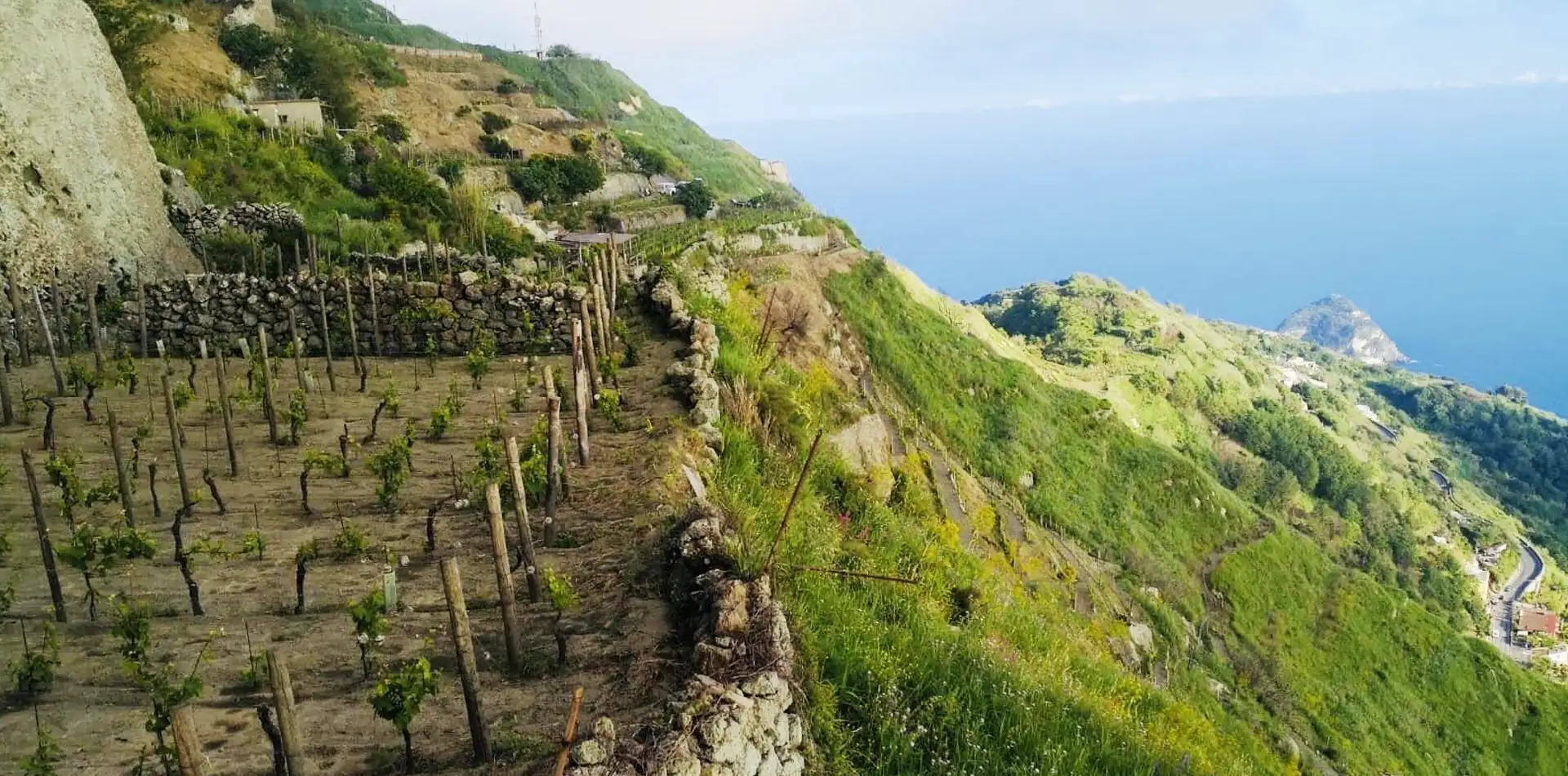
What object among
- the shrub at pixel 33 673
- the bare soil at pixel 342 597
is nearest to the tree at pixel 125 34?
the bare soil at pixel 342 597

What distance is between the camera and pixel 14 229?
15.7 meters

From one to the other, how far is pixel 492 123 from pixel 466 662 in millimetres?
61606

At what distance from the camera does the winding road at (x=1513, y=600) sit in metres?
65.9

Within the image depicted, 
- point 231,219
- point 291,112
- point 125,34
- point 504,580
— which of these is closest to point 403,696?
point 504,580

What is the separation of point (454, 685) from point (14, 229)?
16280 mm

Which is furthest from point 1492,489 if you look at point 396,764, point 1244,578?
point 396,764

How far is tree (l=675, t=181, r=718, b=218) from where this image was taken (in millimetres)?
56125

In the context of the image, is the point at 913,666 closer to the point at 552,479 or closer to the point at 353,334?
the point at 552,479

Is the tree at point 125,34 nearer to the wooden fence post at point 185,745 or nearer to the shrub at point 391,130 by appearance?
the shrub at point 391,130

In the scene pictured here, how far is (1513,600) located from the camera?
76250 millimetres

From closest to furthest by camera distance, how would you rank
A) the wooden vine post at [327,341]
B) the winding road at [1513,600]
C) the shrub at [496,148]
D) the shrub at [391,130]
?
the wooden vine post at [327,341] < the shrub at [391,130] < the shrub at [496,148] < the winding road at [1513,600]

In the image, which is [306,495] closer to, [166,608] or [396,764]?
[166,608]

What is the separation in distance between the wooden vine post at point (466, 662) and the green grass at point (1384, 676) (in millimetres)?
37458

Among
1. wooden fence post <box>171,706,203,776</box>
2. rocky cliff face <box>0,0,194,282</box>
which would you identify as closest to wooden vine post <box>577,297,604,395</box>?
wooden fence post <box>171,706,203,776</box>
